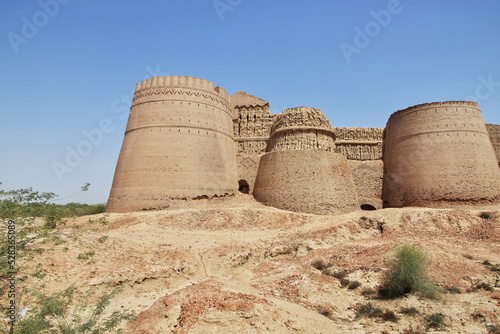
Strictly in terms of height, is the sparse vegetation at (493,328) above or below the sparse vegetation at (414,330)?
above

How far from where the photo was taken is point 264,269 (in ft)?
31.2

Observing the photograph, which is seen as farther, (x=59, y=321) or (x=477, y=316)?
(x=477, y=316)

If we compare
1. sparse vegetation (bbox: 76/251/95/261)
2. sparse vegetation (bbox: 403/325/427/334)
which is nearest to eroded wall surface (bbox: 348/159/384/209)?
sparse vegetation (bbox: 403/325/427/334)

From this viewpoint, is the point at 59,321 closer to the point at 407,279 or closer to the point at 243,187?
the point at 407,279

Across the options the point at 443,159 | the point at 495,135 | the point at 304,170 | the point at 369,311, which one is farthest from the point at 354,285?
the point at 495,135

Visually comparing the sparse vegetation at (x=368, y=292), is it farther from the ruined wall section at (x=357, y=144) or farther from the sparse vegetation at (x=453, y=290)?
the ruined wall section at (x=357, y=144)

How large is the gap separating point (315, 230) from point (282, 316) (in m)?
6.96

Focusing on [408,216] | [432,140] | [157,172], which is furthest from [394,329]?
[432,140]

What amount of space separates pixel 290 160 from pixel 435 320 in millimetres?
11876

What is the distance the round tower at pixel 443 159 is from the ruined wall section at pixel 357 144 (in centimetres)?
183

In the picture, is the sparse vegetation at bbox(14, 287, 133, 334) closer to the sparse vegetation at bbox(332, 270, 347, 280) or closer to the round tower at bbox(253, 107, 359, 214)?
the sparse vegetation at bbox(332, 270, 347, 280)

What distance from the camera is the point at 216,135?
17906 millimetres

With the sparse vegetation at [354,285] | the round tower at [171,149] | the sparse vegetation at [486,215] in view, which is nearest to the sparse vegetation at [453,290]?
the sparse vegetation at [354,285]

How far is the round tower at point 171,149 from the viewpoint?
628 inches
